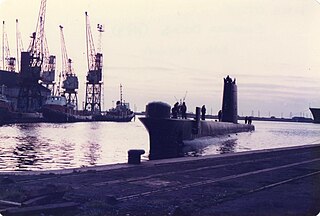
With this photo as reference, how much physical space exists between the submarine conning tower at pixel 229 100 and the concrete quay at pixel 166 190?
23887mm

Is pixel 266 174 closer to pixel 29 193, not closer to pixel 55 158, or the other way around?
pixel 29 193

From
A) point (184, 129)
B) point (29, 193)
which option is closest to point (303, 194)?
point (29, 193)

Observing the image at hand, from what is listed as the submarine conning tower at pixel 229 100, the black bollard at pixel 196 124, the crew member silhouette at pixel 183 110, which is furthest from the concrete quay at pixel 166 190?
the submarine conning tower at pixel 229 100

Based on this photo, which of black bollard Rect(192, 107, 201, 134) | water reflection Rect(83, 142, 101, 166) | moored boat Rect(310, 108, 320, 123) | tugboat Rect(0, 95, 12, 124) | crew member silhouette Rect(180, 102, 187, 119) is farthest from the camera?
tugboat Rect(0, 95, 12, 124)

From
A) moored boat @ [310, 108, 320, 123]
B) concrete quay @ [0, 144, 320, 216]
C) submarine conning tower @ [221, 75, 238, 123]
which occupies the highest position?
submarine conning tower @ [221, 75, 238, 123]

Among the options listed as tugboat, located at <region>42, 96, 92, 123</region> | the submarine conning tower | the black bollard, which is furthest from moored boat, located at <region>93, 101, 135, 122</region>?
the black bollard

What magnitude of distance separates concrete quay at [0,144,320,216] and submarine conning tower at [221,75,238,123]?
78.4ft

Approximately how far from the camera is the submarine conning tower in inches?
1588

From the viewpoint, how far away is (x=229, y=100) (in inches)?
1620

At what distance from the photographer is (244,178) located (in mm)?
13852

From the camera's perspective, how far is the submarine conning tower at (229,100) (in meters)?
40.3

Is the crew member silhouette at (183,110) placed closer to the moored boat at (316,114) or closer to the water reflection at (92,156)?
the water reflection at (92,156)

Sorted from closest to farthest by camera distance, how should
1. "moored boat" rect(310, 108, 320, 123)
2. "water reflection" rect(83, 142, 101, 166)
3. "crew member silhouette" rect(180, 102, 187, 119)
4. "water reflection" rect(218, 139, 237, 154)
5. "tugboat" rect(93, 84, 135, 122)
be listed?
"moored boat" rect(310, 108, 320, 123) → "water reflection" rect(83, 142, 101, 166) → "crew member silhouette" rect(180, 102, 187, 119) → "water reflection" rect(218, 139, 237, 154) → "tugboat" rect(93, 84, 135, 122)

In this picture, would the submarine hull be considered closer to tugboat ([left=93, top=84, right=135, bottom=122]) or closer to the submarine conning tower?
the submarine conning tower
